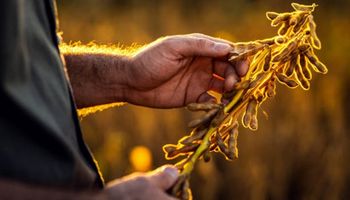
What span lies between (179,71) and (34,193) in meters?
1.12

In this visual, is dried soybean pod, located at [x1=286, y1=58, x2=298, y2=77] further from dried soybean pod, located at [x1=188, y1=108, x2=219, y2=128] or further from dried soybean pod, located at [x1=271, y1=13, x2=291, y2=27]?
dried soybean pod, located at [x1=188, y1=108, x2=219, y2=128]

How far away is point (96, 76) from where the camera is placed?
9.55 feet

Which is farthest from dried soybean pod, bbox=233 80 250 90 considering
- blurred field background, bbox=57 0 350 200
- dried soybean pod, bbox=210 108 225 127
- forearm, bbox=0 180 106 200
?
blurred field background, bbox=57 0 350 200

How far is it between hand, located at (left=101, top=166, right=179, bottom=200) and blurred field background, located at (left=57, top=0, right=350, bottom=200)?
1.56m

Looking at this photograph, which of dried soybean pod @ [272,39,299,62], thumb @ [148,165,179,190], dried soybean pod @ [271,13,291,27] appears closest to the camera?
thumb @ [148,165,179,190]

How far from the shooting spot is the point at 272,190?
14.7 feet

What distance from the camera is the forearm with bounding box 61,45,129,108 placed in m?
2.82

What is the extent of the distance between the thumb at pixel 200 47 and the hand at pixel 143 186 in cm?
66

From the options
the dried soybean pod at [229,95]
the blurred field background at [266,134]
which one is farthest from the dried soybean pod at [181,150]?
the blurred field background at [266,134]

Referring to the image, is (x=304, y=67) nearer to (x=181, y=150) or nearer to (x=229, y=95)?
(x=229, y=95)

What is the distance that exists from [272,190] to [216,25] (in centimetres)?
339

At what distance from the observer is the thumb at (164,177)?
185 cm

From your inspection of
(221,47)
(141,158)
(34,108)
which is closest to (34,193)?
(34,108)

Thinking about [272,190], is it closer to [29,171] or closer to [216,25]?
[29,171]
